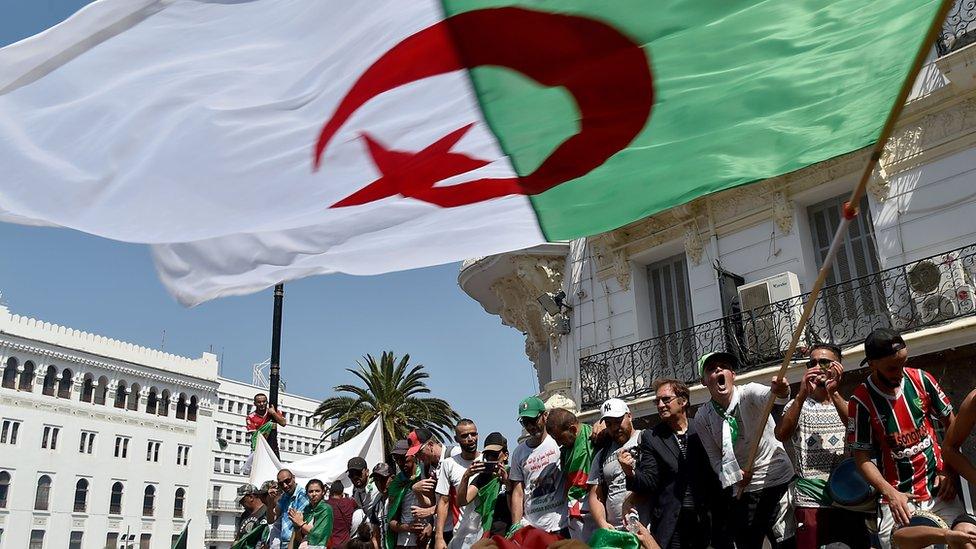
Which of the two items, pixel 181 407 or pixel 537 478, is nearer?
pixel 537 478

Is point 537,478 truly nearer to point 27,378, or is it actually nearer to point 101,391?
point 27,378

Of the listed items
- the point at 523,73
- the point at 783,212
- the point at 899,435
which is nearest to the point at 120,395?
the point at 783,212

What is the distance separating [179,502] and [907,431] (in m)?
76.2

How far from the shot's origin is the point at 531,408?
6.88m

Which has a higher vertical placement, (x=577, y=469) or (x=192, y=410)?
(x=192, y=410)

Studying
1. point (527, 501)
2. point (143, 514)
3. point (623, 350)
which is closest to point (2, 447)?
point (143, 514)

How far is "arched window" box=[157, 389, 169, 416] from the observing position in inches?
2864

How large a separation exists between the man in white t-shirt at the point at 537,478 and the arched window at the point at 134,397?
70.3 m

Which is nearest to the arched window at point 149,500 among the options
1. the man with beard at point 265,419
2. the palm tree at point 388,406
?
the palm tree at point 388,406

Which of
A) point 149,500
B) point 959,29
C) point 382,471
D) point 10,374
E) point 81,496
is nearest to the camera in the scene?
point 382,471

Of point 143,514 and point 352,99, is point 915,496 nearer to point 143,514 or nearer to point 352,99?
point 352,99

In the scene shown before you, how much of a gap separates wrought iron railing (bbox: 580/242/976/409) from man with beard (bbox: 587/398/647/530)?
7392 millimetres

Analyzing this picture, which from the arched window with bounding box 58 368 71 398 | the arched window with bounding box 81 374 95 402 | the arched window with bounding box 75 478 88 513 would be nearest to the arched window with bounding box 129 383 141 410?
the arched window with bounding box 81 374 95 402

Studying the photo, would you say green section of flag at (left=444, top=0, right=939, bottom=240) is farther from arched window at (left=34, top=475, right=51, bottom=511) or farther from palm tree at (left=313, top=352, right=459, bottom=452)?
arched window at (left=34, top=475, right=51, bottom=511)
